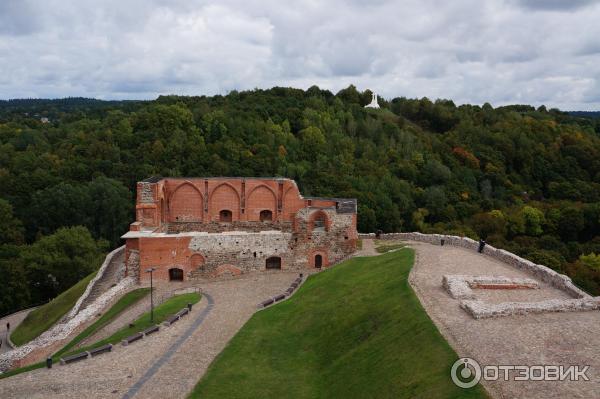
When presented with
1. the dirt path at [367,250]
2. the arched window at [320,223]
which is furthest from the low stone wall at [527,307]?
the arched window at [320,223]

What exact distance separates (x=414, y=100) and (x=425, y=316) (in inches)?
3371

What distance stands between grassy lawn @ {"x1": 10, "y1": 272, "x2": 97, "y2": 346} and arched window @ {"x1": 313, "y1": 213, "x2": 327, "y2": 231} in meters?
13.8

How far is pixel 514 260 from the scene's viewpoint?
75.1 ft

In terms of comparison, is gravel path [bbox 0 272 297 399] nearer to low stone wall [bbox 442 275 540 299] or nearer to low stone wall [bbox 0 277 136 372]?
low stone wall [bbox 0 277 136 372]

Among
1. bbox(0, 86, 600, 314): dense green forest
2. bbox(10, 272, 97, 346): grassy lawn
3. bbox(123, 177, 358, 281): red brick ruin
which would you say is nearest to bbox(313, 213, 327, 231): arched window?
bbox(123, 177, 358, 281): red brick ruin

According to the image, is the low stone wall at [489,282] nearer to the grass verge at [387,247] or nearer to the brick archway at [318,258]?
the grass verge at [387,247]

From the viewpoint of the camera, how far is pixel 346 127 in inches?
3022

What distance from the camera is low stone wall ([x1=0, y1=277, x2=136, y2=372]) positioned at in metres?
19.2

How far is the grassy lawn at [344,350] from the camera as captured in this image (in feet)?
42.9

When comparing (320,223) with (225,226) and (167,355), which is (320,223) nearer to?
(225,226)

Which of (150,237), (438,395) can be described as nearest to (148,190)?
(150,237)

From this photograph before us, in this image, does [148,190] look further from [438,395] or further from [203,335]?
[438,395]

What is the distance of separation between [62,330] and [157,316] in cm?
415

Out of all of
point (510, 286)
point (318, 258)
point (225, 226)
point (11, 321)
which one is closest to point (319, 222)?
point (318, 258)
